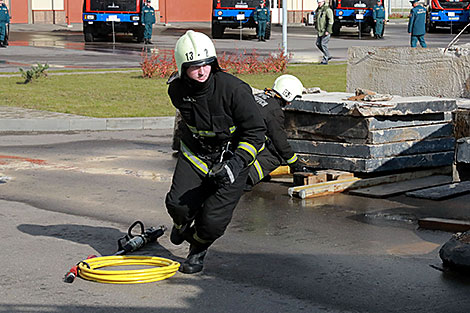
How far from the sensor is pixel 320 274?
5895 millimetres

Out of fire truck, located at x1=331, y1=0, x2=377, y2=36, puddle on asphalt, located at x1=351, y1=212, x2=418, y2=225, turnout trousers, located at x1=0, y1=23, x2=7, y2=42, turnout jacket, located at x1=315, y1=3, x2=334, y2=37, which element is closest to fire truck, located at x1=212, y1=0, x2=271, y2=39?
fire truck, located at x1=331, y1=0, x2=377, y2=36

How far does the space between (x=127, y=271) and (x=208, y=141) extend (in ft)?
3.22

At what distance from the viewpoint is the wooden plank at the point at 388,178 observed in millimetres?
8672

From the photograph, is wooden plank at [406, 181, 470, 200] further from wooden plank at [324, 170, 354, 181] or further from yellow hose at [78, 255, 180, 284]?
yellow hose at [78, 255, 180, 284]

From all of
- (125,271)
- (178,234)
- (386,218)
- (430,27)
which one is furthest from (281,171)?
(430,27)

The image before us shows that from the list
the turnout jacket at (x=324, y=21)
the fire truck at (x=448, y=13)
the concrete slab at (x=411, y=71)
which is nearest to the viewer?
the concrete slab at (x=411, y=71)

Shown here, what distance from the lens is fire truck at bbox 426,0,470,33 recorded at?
4144cm

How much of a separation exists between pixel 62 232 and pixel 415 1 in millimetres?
20221

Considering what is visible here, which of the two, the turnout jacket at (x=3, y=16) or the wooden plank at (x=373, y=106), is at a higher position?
the turnout jacket at (x=3, y=16)

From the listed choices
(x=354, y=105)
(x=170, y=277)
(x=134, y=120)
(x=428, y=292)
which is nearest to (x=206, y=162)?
(x=170, y=277)

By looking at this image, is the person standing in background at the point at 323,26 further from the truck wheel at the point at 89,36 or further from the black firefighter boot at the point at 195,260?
the black firefighter boot at the point at 195,260

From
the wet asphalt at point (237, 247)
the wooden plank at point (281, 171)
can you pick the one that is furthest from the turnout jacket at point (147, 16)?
the wooden plank at point (281, 171)

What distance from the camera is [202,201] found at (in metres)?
5.89

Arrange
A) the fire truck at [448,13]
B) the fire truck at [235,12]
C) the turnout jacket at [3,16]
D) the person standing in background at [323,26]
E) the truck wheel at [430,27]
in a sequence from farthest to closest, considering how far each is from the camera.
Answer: the truck wheel at [430,27] < the fire truck at [448,13] < the fire truck at [235,12] < the turnout jacket at [3,16] < the person standing in background at [323,26]
